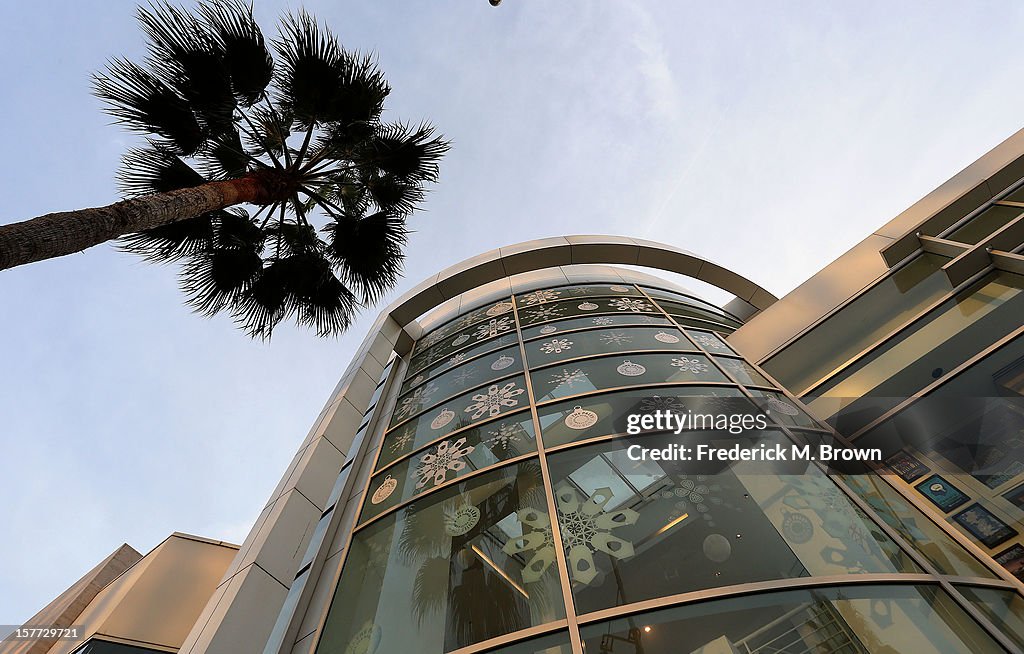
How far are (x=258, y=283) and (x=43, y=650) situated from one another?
8977 mm

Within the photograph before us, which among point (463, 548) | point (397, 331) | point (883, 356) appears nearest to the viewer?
point (463, 548)

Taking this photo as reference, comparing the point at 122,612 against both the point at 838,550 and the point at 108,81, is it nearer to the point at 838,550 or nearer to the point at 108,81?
the point at 108,81

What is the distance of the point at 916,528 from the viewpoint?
188 inches

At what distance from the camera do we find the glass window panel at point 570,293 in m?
11.2

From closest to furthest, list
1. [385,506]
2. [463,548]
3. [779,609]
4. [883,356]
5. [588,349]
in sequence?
[779,609] → [463,548] → [385,506] → [883,356] → [588,349]

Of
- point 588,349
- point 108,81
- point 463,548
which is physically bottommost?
point 463,548

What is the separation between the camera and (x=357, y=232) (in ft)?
33.5

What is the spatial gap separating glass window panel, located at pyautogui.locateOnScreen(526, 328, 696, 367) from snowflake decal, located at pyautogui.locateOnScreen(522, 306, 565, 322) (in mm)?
1103

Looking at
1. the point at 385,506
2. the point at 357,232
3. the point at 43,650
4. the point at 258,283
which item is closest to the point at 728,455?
the point at 385,506

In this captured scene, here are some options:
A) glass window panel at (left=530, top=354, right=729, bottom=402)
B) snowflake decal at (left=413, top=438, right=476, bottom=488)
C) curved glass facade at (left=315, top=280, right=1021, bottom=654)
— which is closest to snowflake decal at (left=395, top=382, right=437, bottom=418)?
curved glass facade at (left=315, top=280, right=1021, bottom=654)

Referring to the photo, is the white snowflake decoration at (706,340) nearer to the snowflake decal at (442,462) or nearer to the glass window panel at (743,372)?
the glass window panel at (743,372)

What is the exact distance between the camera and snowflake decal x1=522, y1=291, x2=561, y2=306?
11.3m

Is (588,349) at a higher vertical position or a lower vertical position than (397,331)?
lower

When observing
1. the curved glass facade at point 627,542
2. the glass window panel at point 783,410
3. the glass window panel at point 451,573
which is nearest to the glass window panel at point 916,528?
the curved glass facade at point 627,542
